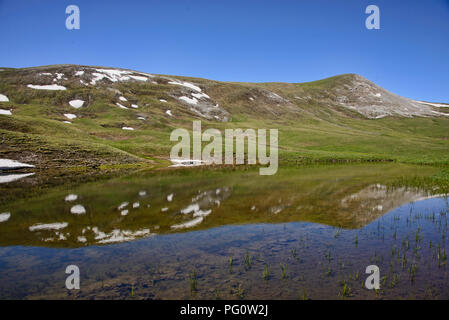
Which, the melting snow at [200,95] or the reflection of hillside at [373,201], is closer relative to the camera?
the reflection of hillside at [373,201]

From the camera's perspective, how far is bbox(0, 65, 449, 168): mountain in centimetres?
5625

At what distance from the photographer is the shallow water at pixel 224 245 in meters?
9.55

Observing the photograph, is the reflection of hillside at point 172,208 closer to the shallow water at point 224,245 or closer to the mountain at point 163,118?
the shallow water at point 224,245

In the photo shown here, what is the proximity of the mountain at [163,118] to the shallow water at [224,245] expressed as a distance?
33603 millimetres

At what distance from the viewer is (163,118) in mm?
97250

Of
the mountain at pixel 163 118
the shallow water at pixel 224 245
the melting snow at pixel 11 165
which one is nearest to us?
the shallow water at pixel 224 245

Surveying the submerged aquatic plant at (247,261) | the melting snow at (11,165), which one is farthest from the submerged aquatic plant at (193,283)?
the melting snow at (11,165)

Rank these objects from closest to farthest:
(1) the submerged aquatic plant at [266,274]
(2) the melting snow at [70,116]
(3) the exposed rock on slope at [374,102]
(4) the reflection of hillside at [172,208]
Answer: (1) the submerged aquatic plant at [266,274] < (4) the reflection of hillside at [172,208] < (2) the melting snow at [70,116] < (3) the exposed rock on slope at [374,102]

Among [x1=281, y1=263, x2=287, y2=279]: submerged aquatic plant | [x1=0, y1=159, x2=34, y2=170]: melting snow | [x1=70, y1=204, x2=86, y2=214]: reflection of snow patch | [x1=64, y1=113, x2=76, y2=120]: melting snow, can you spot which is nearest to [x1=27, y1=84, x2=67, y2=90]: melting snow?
[x1=64, y1=113, x2=76, y2=120]: melting snow

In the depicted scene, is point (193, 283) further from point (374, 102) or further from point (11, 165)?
point (374, 102)

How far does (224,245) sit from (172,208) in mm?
8367

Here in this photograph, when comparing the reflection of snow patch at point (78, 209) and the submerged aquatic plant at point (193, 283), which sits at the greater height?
the reflection of snow patch at point (78, 209)
